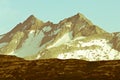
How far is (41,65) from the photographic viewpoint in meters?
49.5

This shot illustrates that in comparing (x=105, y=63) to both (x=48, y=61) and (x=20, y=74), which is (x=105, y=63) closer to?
(x=48, y=61)

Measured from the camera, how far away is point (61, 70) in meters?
47.1

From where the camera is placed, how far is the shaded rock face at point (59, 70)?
145ft

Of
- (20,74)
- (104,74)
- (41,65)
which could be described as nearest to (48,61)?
A: (41,65)

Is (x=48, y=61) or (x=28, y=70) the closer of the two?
(x=28, y=70)

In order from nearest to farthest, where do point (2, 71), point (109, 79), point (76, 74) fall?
point (109, 79) < point (76, 74) < point (2, 71)

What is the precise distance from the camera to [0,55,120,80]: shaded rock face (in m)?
44.3

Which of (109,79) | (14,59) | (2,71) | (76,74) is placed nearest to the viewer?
(109,79)

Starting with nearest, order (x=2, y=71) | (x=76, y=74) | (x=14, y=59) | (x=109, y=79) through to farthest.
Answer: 1. (x=109, y=79)
2. (x=76, y=74)
3. (x=2, y=71)
4. (x=14, y=59)

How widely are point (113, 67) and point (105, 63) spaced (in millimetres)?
2541

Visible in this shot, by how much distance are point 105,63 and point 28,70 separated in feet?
30.5

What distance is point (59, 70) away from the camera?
155 ft

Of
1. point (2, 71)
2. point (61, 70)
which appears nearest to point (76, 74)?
point (61, 70)

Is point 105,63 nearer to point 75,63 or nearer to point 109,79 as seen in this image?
point 75,63
